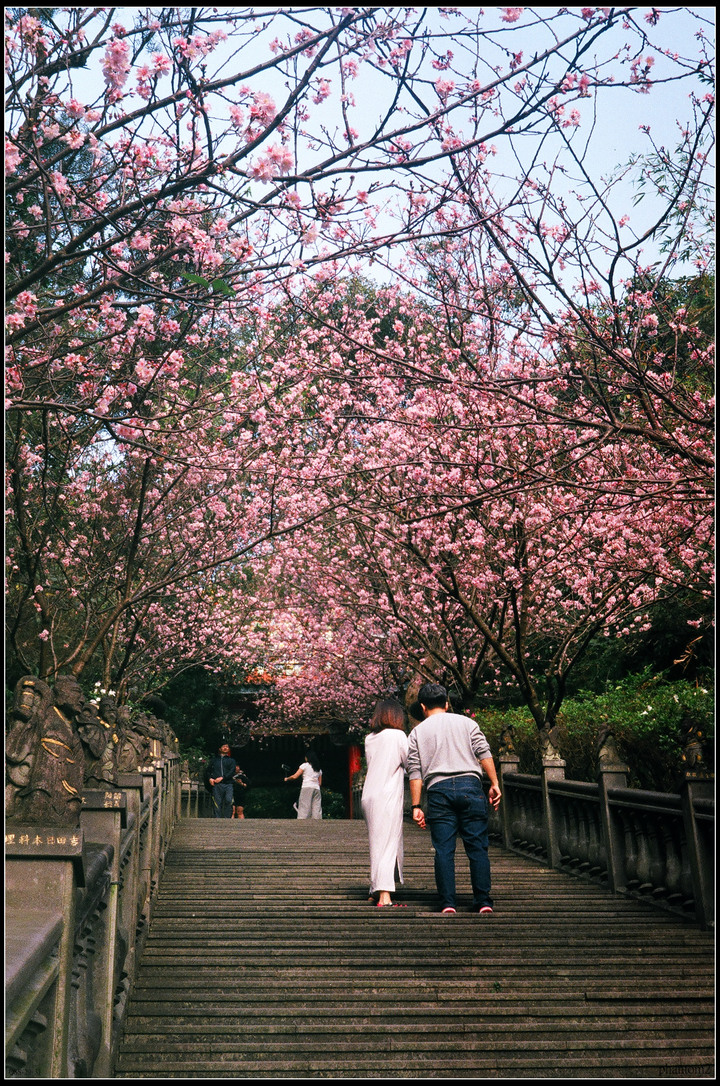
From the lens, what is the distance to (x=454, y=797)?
7.52 m

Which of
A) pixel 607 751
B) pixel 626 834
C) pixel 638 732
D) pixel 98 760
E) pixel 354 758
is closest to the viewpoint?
pixel 98 760

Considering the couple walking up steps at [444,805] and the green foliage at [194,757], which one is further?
the green foliage at [194,757]

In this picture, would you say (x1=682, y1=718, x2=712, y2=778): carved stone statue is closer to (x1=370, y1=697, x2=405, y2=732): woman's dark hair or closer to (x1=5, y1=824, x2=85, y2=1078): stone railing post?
(x1=370, y1=697, x2=405, y2=732): woman's dark hair

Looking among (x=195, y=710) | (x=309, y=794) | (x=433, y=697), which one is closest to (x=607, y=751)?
(x=433, y=697)

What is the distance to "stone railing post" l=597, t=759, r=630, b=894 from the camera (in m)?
8.72

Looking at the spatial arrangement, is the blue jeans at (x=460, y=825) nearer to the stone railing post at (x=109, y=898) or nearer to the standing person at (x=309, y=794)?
the stone railing post at (x=109, y=898)

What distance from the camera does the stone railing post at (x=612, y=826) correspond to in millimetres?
8719

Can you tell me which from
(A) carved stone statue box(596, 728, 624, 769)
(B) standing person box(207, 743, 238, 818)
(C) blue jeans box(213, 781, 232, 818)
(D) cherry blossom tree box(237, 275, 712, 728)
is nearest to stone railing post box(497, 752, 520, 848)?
(D) cherry blossom tree box(237, 275, 712, 728)

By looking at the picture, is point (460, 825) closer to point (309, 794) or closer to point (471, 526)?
point (471, 526)

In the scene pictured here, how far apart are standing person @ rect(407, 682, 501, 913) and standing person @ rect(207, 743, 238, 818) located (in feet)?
44.0

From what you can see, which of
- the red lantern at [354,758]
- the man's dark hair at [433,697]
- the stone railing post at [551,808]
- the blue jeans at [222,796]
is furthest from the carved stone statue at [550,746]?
the red lantern at [354,758]

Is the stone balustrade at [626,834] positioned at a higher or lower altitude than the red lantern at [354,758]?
higher

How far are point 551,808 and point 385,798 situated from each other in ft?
9.71

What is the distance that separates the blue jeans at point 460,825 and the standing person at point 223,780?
1345 cm
